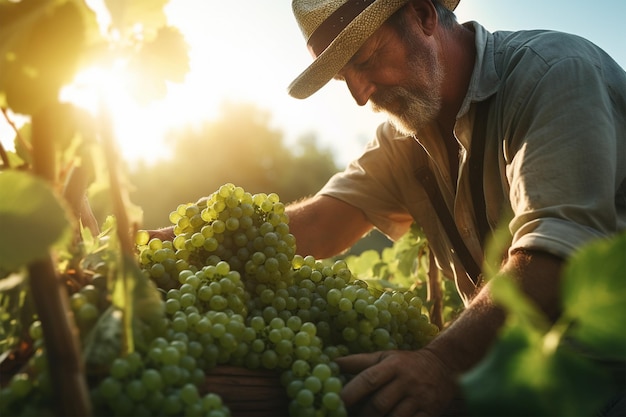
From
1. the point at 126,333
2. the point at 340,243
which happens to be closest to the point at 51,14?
the point at 126,333

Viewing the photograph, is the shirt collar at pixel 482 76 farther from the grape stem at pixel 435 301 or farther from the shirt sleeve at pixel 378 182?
the grape stem at pixel 435 301

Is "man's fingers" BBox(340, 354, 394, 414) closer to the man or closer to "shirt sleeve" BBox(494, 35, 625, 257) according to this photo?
the man

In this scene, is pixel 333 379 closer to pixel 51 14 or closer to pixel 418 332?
pixel 418 332

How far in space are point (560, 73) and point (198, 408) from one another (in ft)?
5.22

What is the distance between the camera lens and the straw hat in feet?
7.54

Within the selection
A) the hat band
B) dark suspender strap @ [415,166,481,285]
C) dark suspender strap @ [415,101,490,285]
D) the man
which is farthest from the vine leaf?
dark suspender strap @ [415,166,481,285]

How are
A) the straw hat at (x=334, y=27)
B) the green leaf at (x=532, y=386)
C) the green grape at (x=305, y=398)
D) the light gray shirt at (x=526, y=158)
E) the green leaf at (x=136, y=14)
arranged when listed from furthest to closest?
the straw hat at (x=334, y=27) < the light gray shirt at (x=526, y=158) < the green grape at (x=305, y=398) < the green leaf at (x=136, y=14) < the green leaf at (x=532, y=386)

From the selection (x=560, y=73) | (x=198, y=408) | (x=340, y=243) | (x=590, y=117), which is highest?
(x=560, y=73)

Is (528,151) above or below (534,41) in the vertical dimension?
below

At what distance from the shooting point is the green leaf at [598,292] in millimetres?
625

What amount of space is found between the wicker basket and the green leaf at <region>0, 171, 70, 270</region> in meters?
0.47

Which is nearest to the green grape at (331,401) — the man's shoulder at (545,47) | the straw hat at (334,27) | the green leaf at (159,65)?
the green leaf at (159,65)

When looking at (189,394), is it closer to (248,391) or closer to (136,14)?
(248,391)

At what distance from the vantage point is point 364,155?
316cm
